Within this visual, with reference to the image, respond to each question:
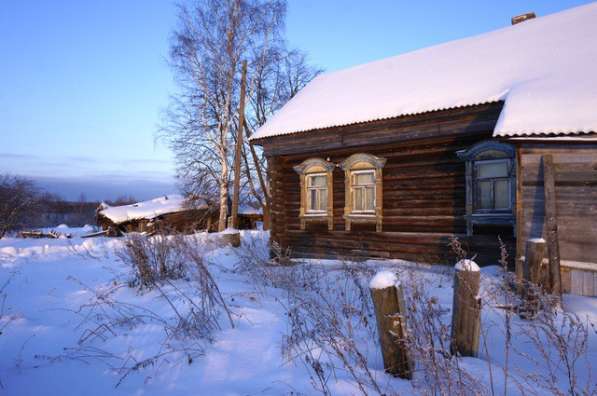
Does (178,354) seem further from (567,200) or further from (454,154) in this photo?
(454,154)

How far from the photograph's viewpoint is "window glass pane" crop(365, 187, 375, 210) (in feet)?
32.1

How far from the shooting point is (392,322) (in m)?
2.60

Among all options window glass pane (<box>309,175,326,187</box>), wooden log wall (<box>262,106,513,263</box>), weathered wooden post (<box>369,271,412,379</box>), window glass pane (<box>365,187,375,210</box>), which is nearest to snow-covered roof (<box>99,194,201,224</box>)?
wooden log wall (<box>262,106,513,263</box>)

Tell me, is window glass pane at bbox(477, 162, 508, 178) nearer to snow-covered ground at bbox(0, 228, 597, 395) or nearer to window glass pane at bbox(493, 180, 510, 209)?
window glass pane at bbox(493, 180, 510, 209)

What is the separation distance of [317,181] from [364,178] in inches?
54.4

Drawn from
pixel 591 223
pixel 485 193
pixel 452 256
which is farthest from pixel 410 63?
pixel 591 223

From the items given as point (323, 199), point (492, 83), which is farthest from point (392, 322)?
point (323, 199)

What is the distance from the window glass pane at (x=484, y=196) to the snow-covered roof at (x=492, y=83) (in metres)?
1.66

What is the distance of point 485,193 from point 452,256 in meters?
1.47

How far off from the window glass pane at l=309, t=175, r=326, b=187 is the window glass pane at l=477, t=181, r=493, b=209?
3.83 metres

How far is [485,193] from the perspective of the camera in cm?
812

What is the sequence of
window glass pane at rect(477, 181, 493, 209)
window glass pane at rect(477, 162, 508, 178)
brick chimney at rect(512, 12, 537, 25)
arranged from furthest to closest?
brick chimney at rect(512, 12, 537, 25) → window glass pane at rect(477, 181, 493, 209) → window glass pane at rect(477, 162, 508, 178)

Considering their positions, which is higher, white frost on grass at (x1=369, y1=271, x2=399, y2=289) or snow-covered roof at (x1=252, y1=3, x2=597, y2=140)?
snow-covered roof at (x1=252, y1=3, x2=597, y2=140)

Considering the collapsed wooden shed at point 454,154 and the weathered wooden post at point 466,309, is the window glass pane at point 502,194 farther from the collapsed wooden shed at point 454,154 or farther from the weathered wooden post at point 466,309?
the weathered wooden post at point 466,309
